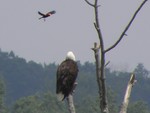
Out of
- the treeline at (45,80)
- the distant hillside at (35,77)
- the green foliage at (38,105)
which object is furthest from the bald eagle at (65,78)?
the distant hillside at (35,77)

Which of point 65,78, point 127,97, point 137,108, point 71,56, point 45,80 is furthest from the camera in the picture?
point 45,80

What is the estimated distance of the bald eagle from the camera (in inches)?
331

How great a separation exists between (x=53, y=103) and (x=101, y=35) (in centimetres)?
5238

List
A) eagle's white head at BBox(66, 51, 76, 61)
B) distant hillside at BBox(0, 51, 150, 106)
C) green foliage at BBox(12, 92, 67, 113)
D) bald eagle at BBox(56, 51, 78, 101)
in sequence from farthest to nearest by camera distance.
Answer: distant hillside at BBox(0, 51, 150, 106), green foliage at BBox(12, 92, 67, 113), eagle's white head at BBox(66, 51, 76, 61), bald eagle at BBox(56, 51, 78, 101)

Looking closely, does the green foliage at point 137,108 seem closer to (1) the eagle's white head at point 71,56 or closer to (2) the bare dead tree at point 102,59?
(1) the eagle's white head at point 71,56

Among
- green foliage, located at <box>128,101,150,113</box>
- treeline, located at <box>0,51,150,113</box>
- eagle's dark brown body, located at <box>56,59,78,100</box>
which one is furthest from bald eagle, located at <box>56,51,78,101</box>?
treeline, located at <box>0,51,150,113</box>

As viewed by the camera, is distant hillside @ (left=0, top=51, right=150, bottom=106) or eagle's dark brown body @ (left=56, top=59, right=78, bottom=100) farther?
distant hillside @ (left=0, top=51, right=150, bottom=106)

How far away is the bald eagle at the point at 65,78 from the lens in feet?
27.6

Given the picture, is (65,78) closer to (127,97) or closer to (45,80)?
(127,97)

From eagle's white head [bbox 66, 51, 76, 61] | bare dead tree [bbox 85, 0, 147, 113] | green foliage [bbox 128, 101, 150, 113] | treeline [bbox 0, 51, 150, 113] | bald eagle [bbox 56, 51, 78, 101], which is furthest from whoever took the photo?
treeline [bbox 0, 51, 150, 113]

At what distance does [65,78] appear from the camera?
28.2ft

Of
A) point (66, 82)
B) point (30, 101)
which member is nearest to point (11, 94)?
point (30, 101)

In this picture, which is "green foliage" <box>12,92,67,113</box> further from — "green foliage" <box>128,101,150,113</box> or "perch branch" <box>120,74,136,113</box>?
"perch branch" <box>120,74,136,113</box>

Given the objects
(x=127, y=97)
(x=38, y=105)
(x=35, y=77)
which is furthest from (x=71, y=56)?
(x=35, y=77)
